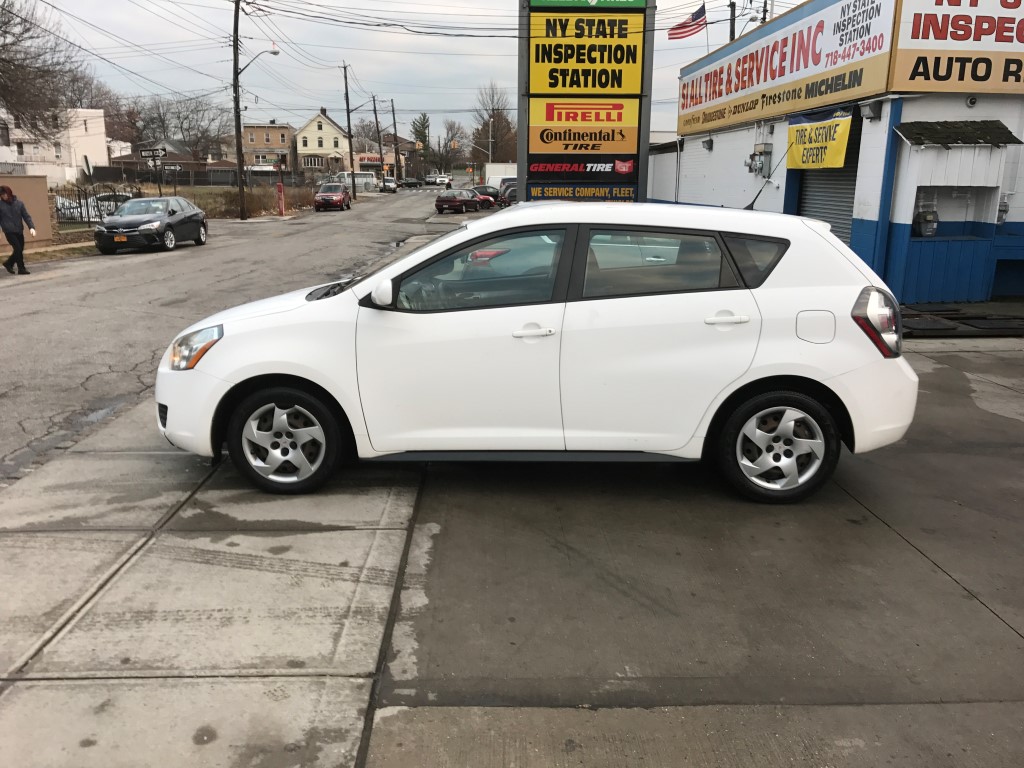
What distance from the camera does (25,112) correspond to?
22.5 meters

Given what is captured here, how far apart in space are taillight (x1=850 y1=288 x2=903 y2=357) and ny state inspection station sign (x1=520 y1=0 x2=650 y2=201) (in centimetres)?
839

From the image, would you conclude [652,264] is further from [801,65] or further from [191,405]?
[801,65]

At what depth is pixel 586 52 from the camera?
485 inches

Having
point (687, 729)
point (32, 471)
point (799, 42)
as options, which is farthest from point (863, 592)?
point (799, 42)

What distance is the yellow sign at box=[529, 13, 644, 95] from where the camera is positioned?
12.1 m

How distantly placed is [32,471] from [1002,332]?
416 inches

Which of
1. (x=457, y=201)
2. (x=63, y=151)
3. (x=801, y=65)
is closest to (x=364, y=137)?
(x=63, y=151)

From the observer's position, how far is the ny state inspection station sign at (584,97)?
39.7 ft

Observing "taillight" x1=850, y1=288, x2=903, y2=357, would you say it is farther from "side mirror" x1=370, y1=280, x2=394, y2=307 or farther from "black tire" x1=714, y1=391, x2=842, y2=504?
"side mirror" x1=370, y1=280, x2=394, y2=307

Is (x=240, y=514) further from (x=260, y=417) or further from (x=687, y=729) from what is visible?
(x=687, y=729)

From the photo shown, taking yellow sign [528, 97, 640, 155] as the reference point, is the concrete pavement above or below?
below

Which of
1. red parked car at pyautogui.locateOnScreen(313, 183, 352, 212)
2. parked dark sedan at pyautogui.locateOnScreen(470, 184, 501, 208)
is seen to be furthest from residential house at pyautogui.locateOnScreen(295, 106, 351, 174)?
parked dark sedan at pyautogui.locateOnScreen(470, 184, 501, 208)

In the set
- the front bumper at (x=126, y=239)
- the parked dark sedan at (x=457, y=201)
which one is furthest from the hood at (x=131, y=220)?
the parked dark sedan at (x=457, y=201)

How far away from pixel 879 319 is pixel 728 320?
88cm
